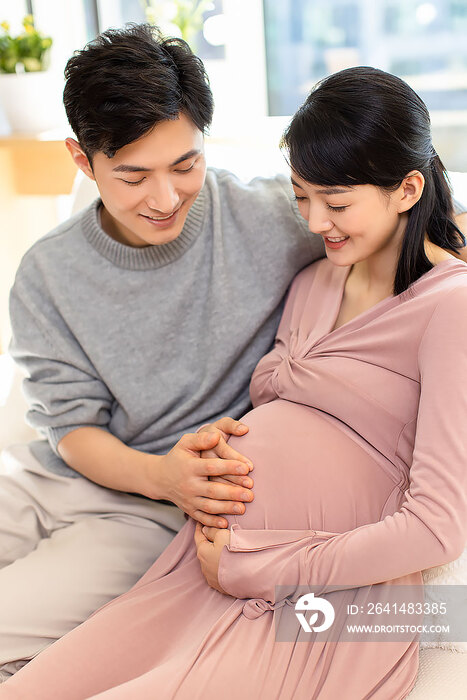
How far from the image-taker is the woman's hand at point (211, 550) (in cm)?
117

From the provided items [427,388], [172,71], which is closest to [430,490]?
[427,388]

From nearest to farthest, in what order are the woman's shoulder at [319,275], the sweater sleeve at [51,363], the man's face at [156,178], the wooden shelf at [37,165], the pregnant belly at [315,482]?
the pregnant belly at [315,482]
the man's face at [156,178]
the woman's shoulder at [319,275]
the sweater sleeve at [51,363]
the wooden shelf at [37,165]

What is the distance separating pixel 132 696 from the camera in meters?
1.00

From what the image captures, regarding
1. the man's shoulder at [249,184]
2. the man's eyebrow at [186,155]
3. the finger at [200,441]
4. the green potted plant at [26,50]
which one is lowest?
the finger at [200,441]

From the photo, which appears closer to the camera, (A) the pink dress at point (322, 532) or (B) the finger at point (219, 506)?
(A) the pink dress at point (322, 532)

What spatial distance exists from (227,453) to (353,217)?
44 centimetres

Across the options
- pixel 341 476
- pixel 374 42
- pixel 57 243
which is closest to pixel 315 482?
pixel 341 476

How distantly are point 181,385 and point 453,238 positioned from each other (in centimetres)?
60

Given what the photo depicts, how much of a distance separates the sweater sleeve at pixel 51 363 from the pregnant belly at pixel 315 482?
43cm

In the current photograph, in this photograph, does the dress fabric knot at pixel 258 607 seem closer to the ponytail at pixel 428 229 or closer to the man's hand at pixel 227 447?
the man's hand at pixel 227 447

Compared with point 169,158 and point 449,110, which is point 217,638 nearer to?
point 169,158

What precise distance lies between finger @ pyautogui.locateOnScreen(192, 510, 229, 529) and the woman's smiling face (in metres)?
0.47

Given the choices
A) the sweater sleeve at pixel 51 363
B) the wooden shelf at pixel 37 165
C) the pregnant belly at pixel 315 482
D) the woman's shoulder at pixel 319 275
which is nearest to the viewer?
the pregnant belly at pixel 315 482

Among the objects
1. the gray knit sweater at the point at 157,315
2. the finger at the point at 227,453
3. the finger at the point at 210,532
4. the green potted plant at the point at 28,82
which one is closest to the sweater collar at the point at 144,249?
the gray knit sweater at the point at 157,315
